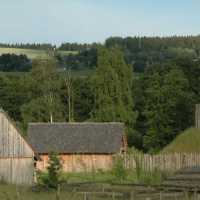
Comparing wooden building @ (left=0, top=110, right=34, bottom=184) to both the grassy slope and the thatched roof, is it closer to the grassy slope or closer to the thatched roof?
the thatched roof

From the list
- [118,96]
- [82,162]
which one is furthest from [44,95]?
[82,162]

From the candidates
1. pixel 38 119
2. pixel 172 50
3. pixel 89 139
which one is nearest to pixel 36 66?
pixel 38 119

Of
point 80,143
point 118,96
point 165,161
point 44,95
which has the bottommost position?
point 165,161

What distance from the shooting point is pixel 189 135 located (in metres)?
68.5

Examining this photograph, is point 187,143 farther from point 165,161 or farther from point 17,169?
point 17,169

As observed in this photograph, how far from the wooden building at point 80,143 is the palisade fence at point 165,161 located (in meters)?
3.85

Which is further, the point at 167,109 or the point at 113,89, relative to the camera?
the point at 113,89

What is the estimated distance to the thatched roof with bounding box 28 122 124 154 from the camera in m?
71.4

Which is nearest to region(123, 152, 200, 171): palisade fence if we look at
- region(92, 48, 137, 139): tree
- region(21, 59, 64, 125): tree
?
region(92, 48, 137, 139): tree

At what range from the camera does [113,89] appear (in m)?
85.1

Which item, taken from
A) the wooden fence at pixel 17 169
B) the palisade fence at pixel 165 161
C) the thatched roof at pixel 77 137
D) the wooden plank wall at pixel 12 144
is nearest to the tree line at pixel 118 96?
the thatched roof at pixel 77 137

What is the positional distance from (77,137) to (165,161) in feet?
38.4

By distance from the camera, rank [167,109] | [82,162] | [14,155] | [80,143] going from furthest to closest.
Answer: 1. [167,109]
2. [80,143]
3. [82,162]
4. [14,155]

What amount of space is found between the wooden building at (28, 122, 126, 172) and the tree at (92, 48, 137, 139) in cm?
915
